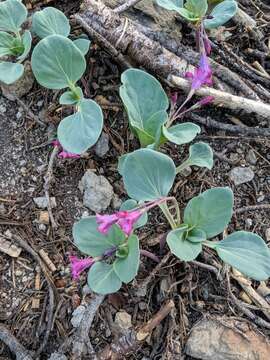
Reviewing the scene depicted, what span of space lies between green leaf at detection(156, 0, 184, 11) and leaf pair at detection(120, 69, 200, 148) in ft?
1.16

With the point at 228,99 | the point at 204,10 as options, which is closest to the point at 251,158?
the point at 228,99

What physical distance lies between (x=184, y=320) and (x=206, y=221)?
34cm

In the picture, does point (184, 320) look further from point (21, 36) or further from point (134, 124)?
point (21, 36)

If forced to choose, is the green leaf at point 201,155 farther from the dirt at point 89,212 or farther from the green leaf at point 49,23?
the green leaf at point 49,23

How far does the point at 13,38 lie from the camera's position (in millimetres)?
1908

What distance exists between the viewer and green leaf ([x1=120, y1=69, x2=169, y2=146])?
1.65m

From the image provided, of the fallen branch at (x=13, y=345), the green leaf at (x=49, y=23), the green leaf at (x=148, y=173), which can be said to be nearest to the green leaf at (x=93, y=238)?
the green leaf at (x=148, y=173)

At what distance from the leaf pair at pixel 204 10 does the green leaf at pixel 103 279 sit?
→ 37.8 inches

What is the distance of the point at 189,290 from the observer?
1.67m

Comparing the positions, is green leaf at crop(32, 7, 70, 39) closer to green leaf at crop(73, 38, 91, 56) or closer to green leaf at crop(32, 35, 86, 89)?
green leaf at crop(73, 38, 91, 56)

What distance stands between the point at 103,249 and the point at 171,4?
0.94 metres

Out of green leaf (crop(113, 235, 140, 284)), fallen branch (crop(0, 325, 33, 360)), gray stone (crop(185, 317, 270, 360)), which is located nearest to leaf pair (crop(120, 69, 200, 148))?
green leaf (crop(113, 235, 140, 284))

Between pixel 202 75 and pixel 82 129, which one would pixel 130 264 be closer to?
pixel 82 129

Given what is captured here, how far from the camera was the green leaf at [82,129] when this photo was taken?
159cm
